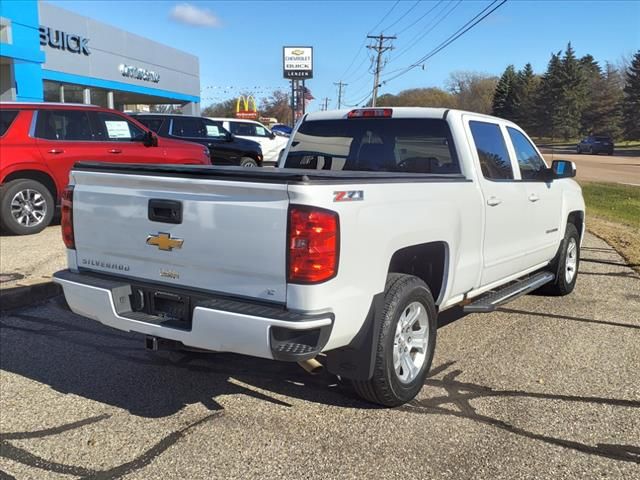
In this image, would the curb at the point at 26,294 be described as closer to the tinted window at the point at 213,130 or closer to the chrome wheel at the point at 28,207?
the chrome wheel at the point at 28,207

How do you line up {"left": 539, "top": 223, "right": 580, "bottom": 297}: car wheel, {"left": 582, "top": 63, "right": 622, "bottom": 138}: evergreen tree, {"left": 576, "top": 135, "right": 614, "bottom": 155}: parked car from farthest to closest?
{"left": 582, "top": 63, "right": 622, "bottom": 138}: evergreen tree, {"left": 576, "top": 135, "right": 614, "bottom": 155}: parked car, {"left": 539, "top": 223, "right": 580, "bottom": 297}: car wheel

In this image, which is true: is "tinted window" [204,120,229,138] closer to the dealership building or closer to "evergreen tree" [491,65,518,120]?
the dealership building

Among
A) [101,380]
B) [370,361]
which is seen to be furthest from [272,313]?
[101,380]

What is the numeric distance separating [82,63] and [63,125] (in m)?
19.1

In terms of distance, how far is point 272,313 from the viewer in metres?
3.09

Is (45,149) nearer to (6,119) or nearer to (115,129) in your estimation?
(6,119)

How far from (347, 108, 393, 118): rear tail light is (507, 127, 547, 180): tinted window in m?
1.27

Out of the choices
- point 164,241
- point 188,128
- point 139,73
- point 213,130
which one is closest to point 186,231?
point 164,241

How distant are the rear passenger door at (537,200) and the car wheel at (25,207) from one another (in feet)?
22.3

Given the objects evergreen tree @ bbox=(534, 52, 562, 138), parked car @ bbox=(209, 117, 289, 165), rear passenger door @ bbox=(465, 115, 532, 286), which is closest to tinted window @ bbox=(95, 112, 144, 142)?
rear passenger door @ bbox=(465, 115, 532, 286)

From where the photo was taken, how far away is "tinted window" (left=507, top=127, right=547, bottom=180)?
222 inches

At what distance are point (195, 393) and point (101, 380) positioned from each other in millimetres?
737

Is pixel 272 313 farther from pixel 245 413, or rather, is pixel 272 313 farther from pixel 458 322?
pixel 458 322

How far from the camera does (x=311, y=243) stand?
9.94 feet
